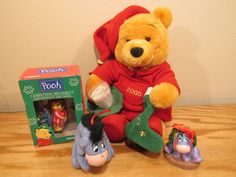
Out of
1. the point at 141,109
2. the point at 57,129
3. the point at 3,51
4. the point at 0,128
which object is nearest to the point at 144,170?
the point at 141,109

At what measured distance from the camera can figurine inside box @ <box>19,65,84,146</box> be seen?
583 millimetres

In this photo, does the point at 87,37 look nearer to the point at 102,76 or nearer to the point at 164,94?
the point at 102,76

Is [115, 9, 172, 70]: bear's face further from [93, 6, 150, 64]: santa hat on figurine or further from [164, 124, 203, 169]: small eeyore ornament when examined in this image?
[164, 124, 203, 169]: small eeyore ornament

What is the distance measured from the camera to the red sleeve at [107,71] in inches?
26.9

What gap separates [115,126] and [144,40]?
25 centimetres

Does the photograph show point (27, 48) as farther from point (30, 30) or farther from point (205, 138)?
point (205, 138)

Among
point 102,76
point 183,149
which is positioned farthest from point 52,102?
point 183,149

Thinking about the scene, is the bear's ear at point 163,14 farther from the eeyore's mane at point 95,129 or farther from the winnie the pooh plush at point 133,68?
the eeyore's mane at point 95,129

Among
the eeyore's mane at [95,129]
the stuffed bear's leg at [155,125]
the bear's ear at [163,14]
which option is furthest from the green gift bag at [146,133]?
the bear's ear at [163,14]

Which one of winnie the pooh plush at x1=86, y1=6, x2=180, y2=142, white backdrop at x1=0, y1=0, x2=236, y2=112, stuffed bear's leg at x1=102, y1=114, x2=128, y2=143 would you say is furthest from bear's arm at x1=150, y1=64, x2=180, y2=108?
white backdrop at x1=0, y1=0, x2=236, y2=112

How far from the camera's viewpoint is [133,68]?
2.17 feet

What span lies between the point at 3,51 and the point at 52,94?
1.08 feet

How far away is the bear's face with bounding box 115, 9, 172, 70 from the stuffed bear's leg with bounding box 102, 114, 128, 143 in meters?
0.15

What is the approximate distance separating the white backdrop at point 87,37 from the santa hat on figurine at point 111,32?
66 mm
